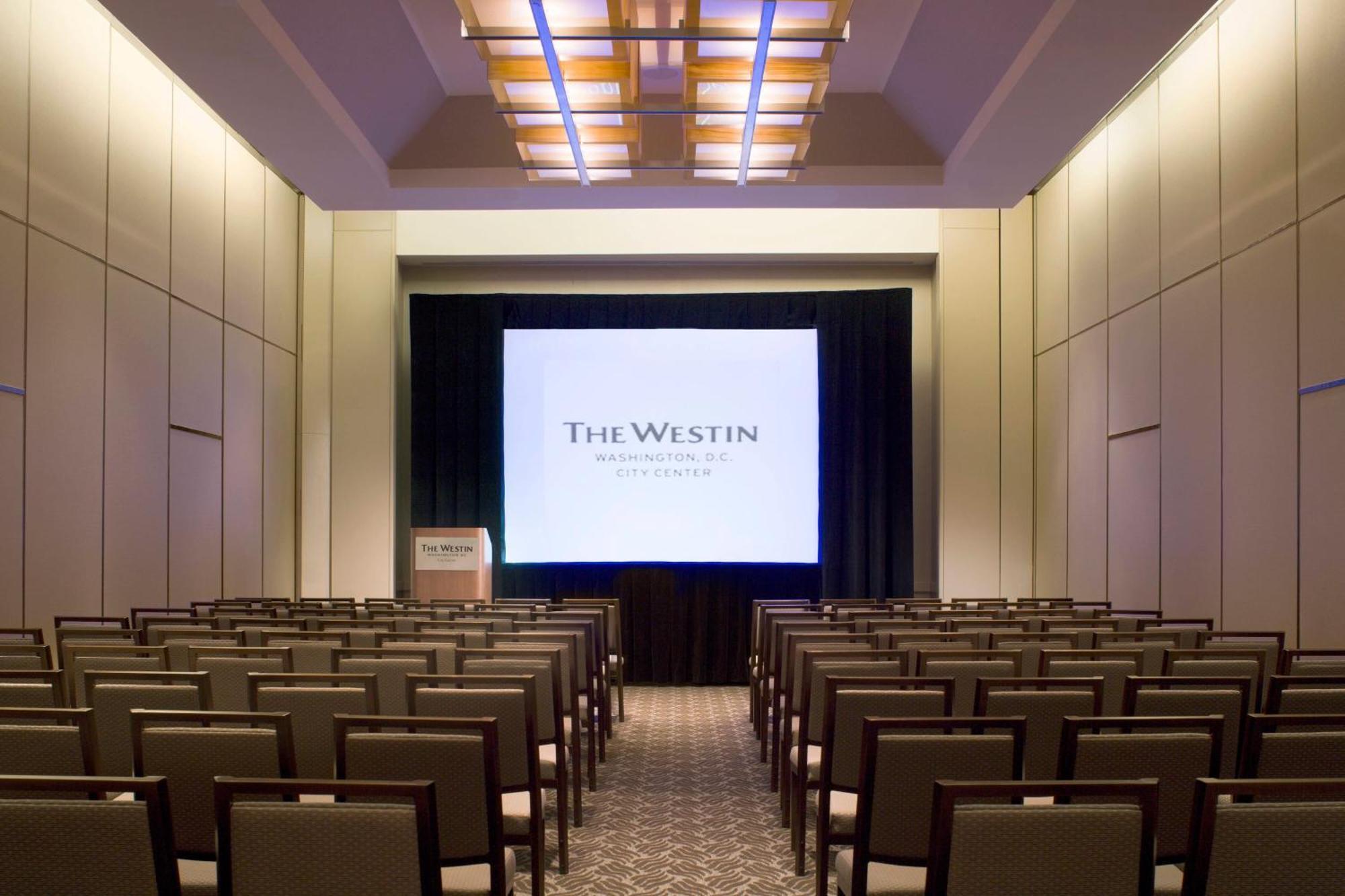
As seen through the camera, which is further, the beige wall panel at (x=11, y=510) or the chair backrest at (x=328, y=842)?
the beige wall panel at (x=11, y=510)

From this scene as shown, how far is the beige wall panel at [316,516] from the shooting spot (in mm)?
11312

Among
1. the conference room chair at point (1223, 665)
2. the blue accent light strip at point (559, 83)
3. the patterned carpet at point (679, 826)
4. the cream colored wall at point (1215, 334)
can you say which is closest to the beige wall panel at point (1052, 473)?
the cream colored wall at point (1215, 334)

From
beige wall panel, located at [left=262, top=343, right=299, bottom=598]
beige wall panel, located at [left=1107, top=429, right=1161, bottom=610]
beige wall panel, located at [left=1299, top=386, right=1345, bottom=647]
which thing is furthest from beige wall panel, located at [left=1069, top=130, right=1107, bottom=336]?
beige wall panel, located at [left=262, top=343, right=299, bottom=598]

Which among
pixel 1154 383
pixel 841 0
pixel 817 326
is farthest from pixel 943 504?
pixel 841 0

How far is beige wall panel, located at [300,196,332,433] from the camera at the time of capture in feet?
37.4

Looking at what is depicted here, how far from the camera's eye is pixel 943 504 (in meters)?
11.4

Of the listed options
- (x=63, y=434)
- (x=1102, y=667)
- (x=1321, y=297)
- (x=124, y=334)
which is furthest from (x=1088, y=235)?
(x=63, y=434)

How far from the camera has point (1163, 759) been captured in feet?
8.76

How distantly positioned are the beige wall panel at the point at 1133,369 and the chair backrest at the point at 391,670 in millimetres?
6515

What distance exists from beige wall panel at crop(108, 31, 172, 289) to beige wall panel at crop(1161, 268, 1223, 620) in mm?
7852

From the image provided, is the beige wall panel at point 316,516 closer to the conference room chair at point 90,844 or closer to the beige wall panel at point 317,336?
the beige wall panel at point 317,336

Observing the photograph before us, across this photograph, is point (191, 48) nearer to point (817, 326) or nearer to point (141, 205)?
point (141, 205)

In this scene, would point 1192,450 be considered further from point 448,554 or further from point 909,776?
point 448,554

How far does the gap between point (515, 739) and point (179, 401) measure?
6.51 metres
